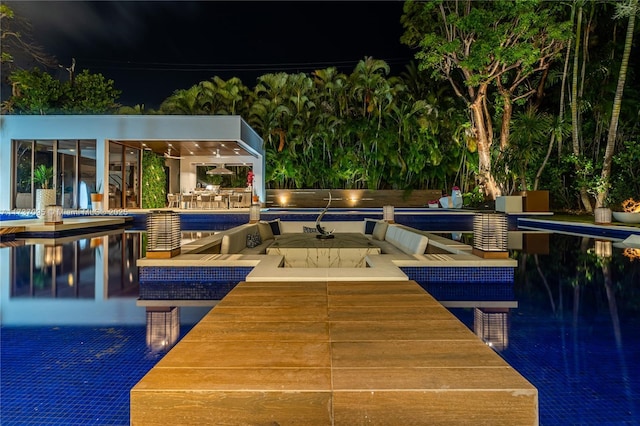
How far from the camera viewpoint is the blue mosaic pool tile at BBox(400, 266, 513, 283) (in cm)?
475

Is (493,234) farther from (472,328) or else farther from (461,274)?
(472,328)

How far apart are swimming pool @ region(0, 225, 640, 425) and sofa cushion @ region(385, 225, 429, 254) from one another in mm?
666

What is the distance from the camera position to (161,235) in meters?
4.87

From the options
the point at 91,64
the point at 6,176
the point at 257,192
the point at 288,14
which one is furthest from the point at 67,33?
the point at 257,192

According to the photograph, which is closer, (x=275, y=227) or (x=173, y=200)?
(x=275, y=227)

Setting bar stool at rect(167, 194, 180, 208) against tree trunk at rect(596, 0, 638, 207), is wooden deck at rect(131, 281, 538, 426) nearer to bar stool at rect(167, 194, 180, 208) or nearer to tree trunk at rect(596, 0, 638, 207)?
tree trunk at rect(596, 0, 638, 207)

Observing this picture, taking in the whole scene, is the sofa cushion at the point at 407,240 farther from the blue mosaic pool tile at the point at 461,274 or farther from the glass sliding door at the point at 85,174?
the glass sliding door at the point at 85,174

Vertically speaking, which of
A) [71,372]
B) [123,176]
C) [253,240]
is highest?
[123,176]

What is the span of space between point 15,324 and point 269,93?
18.4m

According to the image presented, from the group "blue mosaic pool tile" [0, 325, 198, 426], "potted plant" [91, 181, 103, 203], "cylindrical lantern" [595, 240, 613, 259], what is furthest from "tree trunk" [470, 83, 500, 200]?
"blue mosaic pool tile" [0, 325, 198, 426]

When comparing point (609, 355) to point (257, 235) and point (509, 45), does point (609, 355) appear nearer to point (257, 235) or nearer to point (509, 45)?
point (257, 235)

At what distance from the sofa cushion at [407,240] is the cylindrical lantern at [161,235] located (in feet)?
9.98

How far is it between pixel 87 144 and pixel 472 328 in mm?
15052

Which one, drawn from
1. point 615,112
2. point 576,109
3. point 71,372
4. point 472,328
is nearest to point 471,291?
point 472,328
